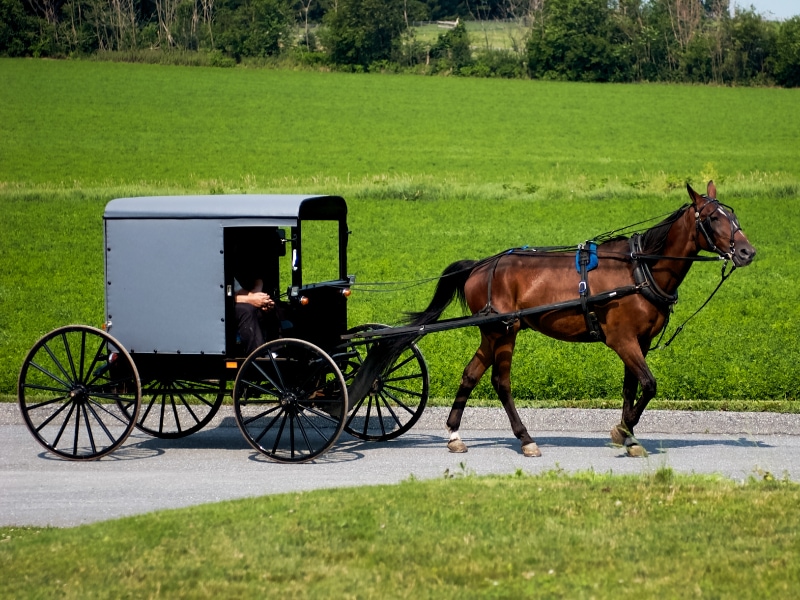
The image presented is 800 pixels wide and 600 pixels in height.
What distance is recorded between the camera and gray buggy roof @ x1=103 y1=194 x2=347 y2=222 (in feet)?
31.9

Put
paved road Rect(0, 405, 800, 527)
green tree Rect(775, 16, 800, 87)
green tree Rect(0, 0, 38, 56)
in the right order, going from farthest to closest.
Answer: green tree Rect(775, 16, 800, 87), green tree Rect(0, 0, 38, 56), paved road Rect(0, 405, 800, 527)

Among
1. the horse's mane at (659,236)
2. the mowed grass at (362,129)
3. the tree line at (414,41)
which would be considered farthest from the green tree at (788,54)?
the horse's mane at (659,236)

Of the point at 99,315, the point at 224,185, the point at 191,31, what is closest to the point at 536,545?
the point at 99,315

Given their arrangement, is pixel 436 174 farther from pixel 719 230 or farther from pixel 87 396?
pixel 719 230

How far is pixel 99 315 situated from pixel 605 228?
46.4ft

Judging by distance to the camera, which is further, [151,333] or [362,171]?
[362,171]

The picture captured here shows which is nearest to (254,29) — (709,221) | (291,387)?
(291,387)

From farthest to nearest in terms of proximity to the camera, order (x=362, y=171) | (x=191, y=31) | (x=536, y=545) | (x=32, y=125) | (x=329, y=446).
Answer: (x=191, y=31)
(x=32, y=125)
(x=362, y=171)
(x=329, y=446)
(x=536, y=545)

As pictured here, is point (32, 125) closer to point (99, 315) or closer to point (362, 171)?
point (362, 171)

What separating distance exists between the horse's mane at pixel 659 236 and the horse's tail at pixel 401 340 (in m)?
1.64

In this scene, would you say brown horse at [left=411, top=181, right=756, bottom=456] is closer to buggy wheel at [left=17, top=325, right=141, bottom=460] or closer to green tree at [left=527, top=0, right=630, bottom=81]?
buggy wheel at [left=17, top=325, right=141, bottom=460]

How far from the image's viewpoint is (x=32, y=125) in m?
51.8

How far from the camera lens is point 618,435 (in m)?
9.89

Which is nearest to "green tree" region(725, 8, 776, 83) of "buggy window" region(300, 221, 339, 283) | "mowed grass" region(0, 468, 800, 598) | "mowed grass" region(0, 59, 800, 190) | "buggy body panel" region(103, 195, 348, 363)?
"mowed grass" region(0, 59, 800, 190)
